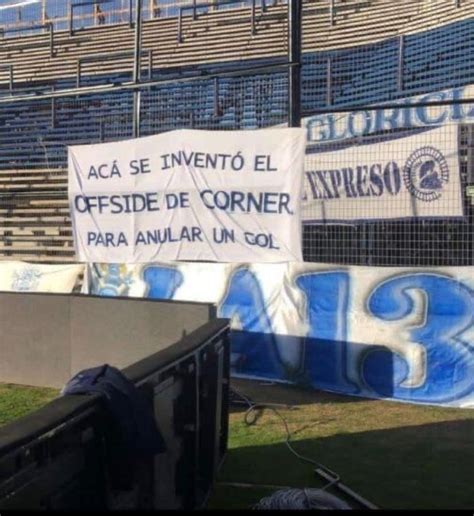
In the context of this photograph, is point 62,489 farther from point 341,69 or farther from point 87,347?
point 341,69

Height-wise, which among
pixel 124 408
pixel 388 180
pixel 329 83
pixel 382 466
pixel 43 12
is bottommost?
pixel 382 466

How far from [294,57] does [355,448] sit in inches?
152

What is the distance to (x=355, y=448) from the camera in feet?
24.3

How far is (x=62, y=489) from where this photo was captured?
322 cm

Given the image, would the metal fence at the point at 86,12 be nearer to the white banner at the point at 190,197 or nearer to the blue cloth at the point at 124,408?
the white banner at the point at 190,197

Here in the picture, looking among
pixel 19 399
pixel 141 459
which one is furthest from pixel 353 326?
pixel 141 459

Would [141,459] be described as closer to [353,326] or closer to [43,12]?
[353,326]

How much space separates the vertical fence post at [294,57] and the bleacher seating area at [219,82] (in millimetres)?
1707

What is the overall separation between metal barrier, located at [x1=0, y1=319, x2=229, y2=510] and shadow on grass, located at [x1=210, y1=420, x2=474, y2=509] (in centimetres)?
46

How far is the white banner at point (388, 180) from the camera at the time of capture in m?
9.41

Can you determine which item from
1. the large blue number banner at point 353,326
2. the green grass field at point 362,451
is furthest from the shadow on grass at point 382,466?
the large blue number banner at point 353,326

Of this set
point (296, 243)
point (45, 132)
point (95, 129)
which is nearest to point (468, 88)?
point (296, 243)

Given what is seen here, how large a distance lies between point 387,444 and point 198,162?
11.4 feet

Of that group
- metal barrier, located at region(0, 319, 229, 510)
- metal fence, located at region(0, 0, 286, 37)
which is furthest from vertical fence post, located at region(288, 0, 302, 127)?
metal fence, located at region(0, 0, 286, 37)
